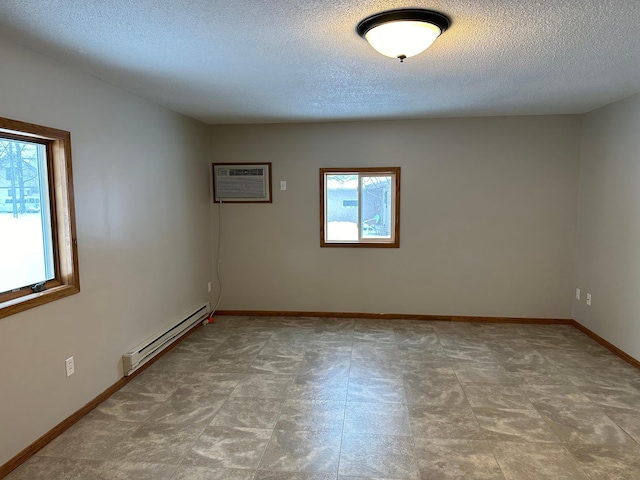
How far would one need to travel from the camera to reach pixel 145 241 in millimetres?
3492

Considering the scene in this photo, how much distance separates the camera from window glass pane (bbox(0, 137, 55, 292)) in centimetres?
226

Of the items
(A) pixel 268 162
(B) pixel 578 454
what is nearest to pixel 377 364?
(B) pixel 578 454

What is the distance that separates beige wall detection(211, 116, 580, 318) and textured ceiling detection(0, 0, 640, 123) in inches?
28.5

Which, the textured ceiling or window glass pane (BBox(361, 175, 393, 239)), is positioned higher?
the textured ceiling

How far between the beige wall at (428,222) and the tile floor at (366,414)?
0.72 meters

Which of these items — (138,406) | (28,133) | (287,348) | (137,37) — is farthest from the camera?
(287,348)

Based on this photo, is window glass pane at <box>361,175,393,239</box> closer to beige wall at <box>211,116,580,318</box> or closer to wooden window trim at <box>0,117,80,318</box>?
beige wall at <box>211,116,580,318</box>

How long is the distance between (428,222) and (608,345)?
203cm

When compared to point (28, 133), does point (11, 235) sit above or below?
below

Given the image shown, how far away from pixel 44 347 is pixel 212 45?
1.99 metres

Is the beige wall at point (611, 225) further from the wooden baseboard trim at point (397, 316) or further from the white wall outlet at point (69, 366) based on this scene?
the white wall outlet at point (69, 366)

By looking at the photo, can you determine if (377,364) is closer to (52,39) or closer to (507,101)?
(507,101)

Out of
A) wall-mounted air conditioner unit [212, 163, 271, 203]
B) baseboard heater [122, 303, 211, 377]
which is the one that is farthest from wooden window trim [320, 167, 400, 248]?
baseboard heater [122, 303, 211, 377]

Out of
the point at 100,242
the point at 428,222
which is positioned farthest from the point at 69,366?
the point at 428,222
